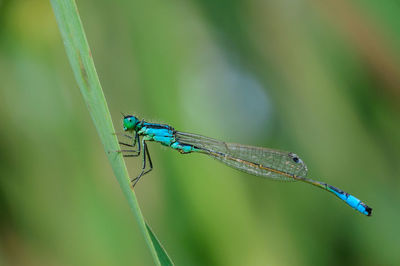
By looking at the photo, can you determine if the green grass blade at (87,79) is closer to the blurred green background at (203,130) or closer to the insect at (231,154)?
the blurred green background at (203,130)

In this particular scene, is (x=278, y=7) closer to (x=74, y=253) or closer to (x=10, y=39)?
(x=10, y=39)

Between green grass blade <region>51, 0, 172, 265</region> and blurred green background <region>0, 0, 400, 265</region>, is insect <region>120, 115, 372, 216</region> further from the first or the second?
green grass blade <region>51, 0, 172, 265</region>

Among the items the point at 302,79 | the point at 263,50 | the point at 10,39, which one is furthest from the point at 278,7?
the point at 10,39

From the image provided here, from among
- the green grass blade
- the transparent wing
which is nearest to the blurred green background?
the transparent wing

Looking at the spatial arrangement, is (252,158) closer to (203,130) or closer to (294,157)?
(294,157)

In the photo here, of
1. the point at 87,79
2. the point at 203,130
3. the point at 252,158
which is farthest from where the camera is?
the point at 252,158

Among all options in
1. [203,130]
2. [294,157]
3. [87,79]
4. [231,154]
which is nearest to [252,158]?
[231,154]
